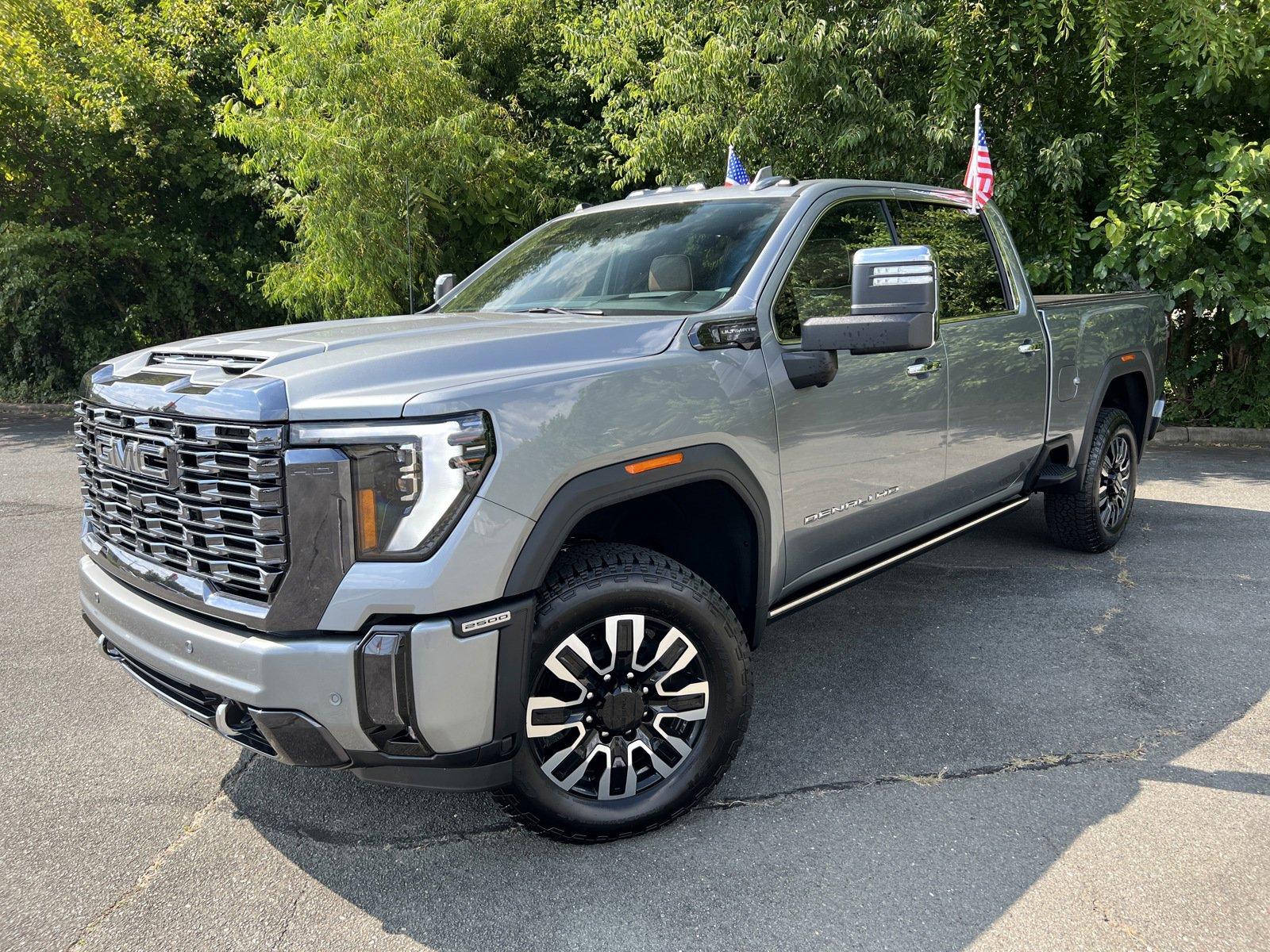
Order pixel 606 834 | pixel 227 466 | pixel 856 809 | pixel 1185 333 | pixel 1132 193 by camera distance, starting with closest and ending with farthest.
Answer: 1. pixel 227 466
2. pixel 606 834
3. pixel 856 809
4. pixel 1132 193
5. pixel 1185 333

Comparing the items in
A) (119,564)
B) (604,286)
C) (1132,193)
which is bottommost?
(119,564)

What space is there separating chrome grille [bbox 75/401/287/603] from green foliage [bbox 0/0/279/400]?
41.3 feet

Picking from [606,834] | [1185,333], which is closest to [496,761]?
[606,834]

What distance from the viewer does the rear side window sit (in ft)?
13.7

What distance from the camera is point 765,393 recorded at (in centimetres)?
308

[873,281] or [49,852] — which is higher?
[873,281]

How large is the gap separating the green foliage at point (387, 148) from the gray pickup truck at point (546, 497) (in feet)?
23.8

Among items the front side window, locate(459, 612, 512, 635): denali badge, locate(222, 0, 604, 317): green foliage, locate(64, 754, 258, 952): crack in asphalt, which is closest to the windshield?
the front side window

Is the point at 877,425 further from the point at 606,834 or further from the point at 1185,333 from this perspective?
the point at 1185,333

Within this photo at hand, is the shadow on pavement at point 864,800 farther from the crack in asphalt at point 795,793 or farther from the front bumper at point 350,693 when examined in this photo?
the front bumper at point 350,693

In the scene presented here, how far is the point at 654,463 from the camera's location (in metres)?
2.70

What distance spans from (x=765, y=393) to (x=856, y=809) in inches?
51.7

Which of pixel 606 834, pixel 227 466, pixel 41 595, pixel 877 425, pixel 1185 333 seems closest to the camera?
pixel 227 466

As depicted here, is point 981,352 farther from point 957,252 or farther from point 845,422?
point 845,422
